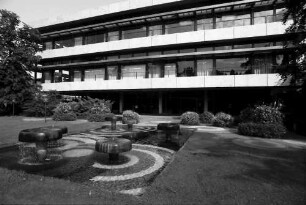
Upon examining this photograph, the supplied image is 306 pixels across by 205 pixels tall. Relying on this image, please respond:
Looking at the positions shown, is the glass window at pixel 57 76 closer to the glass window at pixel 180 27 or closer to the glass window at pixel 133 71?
the glass window at pixel 133 71

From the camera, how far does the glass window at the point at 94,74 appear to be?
3347 cm

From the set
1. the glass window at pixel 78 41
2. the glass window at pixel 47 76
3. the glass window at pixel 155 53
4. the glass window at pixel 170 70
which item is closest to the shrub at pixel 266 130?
the glass window at pixel 170 70

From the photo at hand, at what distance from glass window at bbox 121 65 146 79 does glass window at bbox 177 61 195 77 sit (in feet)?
17.7

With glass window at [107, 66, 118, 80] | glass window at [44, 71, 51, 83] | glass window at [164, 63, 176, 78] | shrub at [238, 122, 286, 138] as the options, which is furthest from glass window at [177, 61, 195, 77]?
glass window at [44, 71, 51, 83]

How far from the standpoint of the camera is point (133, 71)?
3112cm

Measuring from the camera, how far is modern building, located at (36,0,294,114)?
2425cm

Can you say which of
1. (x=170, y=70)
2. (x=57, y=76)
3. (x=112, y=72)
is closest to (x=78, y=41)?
(x=57, y=76)

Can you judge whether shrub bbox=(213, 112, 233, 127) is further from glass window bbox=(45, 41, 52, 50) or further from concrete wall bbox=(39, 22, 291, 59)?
glass window bbox=(45, 41, 52, 50)

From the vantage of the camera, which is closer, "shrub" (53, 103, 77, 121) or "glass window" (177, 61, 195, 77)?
"shrub" (53, 103, 77, 121)

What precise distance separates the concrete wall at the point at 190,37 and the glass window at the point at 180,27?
9.51 ft

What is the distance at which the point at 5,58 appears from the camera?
2947 centimetres

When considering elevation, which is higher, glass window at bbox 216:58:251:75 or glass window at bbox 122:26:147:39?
glass window at bbox 122:26:147:39

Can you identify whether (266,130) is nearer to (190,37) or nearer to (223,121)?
(223,121)

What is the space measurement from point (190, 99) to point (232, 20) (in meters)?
11.8
